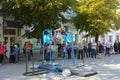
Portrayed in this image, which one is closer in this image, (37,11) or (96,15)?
(37,11)

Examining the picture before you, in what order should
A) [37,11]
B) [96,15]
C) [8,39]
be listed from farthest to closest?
1. [96,15]
2. [8,39]
3. [37,11]

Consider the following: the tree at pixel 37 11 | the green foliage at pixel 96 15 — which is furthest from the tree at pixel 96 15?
the tree at pixel 37 11

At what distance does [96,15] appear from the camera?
34969 mm

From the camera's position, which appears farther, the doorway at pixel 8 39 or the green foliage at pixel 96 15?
the green foliage at pixel 96 15

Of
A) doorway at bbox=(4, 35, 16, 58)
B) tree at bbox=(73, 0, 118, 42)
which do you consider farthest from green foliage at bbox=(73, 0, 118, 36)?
doorway at bbox=(4, 35, 16, 58)

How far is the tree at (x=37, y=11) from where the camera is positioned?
900 inches

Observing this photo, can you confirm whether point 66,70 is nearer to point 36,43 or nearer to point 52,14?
A: point 52,14

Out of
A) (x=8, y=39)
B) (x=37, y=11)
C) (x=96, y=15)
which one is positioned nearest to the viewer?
(x=37, y=11)

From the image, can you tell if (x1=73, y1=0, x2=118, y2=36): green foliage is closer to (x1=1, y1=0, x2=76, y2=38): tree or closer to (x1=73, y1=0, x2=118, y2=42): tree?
(x1=73, y1=0, x2=118, y2=42): tree

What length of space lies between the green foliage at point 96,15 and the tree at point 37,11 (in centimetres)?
1045

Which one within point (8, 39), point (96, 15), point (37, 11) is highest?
point (96, 15)

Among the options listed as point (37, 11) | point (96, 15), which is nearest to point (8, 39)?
point (37, 11)

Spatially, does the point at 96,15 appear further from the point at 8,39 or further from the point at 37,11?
the point at 37,11

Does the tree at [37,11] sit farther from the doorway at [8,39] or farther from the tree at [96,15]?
the tree at [96,15]
